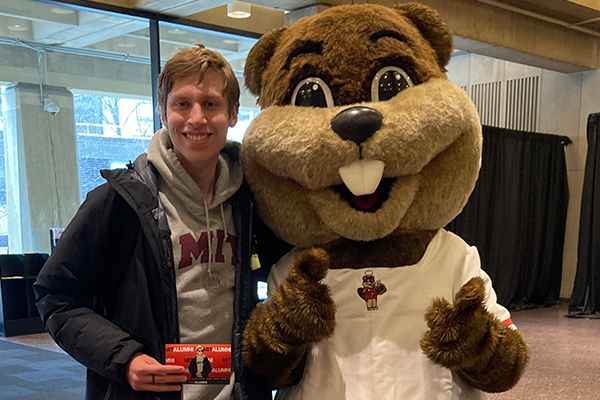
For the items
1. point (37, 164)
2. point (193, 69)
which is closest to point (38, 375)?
point (37, 164)

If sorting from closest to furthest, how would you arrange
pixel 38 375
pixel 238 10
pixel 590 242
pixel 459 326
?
pixel 459 326, pixel 38 375, pixel 238 10, pixel 590 242

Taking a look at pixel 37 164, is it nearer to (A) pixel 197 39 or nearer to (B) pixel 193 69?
(A) pixel 197 39

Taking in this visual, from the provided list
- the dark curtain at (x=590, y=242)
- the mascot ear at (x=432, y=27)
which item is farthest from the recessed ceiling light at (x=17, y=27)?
the dark curtain at (x=590, y=242)

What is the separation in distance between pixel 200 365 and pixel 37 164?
4986mm

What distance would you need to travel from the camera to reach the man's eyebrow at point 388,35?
141 cm

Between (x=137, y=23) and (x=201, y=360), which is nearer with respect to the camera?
(x=201, y=360)

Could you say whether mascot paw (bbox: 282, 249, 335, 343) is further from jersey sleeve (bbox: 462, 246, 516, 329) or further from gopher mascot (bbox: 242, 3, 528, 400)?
jersey sleeve (bbox: 462, 246, 516, 329)

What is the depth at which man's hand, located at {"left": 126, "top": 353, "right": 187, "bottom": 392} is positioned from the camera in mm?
1187

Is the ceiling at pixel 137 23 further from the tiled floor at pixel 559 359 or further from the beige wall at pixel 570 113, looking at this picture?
the tiled floor at pixel 559 359

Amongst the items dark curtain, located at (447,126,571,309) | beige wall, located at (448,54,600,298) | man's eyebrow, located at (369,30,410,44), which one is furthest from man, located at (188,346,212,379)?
beige wall, located at (448,54,600,298)

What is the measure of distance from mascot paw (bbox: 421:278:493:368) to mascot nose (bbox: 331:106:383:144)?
37 centimetres

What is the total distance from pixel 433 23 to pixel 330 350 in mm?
835

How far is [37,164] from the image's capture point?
562 centimetres

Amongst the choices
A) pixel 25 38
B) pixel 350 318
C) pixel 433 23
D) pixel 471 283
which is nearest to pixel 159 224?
pixel 350 318
